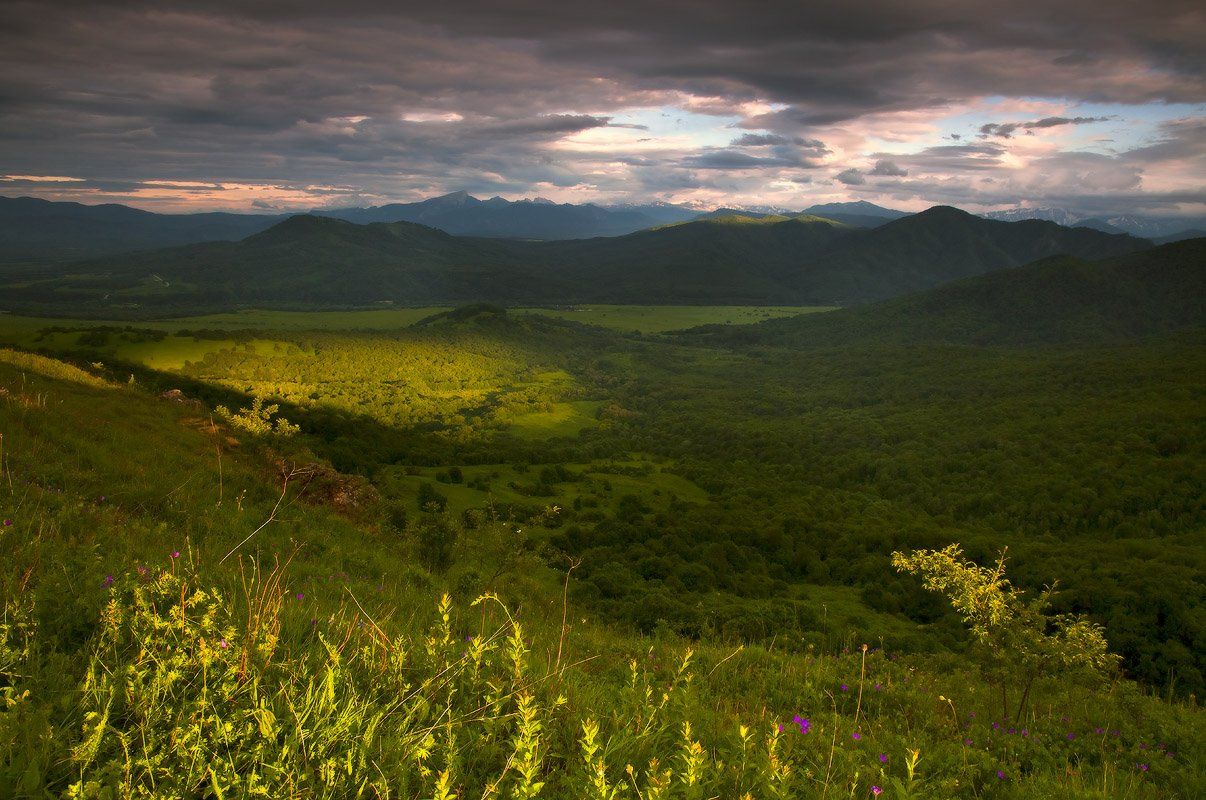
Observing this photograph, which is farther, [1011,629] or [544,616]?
[544,616]

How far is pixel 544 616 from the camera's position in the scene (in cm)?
1212

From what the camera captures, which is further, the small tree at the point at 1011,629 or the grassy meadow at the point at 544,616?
the small tree at the point at 1011,629

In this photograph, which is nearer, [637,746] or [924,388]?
[637,746]

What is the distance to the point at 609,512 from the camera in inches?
2205

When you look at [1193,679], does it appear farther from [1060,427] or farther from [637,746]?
[1060,427]

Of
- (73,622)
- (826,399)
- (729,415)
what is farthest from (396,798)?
(826,399)

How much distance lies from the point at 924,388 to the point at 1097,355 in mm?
36572

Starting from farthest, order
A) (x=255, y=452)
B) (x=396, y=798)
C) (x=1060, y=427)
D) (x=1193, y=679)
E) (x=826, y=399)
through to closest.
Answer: (x=826, y=399) < (x=1060, y=427) < (x=1193, y=679) < (x=255, y=452) < (x=396, y=798)

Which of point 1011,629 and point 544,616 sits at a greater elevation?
point 1011,629

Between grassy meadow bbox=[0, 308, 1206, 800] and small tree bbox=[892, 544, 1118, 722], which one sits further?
small tree bbox=[892, 544, 1118, 722]

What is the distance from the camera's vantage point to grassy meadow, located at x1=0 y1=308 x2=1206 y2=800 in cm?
304

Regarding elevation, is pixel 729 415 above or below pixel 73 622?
below

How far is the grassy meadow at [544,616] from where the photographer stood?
3.04 metres

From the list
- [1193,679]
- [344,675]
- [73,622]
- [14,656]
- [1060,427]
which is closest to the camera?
[14,656]
